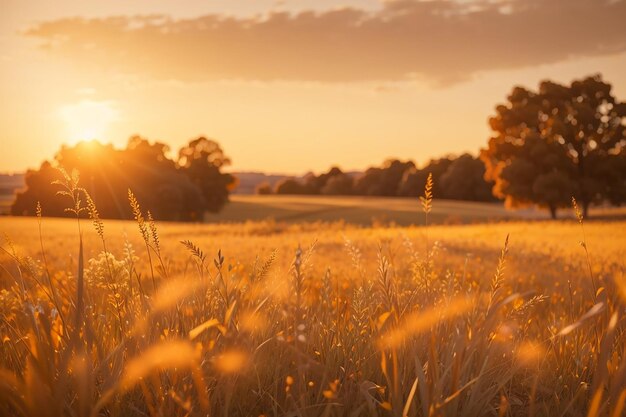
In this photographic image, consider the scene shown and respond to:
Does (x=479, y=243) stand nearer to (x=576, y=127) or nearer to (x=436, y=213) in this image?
(x=576, y=127)

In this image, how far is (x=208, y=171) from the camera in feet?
196

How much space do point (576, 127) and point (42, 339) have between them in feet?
134

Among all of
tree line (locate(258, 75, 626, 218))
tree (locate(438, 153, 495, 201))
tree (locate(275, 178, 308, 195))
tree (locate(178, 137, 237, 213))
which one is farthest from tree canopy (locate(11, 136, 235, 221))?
tree (locate(275, 178, 308, 195))

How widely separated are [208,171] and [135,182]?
1066 centimetres

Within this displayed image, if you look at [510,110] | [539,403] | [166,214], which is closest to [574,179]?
[510,110]

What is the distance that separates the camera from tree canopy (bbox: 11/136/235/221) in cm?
4706

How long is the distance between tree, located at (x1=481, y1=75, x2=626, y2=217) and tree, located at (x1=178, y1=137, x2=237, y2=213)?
31247 millimetres

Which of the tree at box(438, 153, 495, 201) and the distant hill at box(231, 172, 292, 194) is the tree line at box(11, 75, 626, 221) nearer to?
the tree at box(438, 153, 495, 201)

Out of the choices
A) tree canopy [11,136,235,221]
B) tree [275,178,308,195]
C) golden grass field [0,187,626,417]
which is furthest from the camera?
tree [275,178,308,195]

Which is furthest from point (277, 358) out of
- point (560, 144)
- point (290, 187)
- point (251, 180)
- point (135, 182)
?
point (251, 180)

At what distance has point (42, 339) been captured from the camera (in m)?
2.22

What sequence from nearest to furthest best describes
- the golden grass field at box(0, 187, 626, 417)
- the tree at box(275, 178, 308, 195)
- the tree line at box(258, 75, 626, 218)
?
the golden grass field at box(0, 187, 626, 417), the tree line at box(258, 75, 626, 218), the tree at box(275, 178, 308, 195)

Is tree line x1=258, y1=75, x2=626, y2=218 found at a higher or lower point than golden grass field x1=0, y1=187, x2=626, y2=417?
higher

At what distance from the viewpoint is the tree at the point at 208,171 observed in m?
58.9
